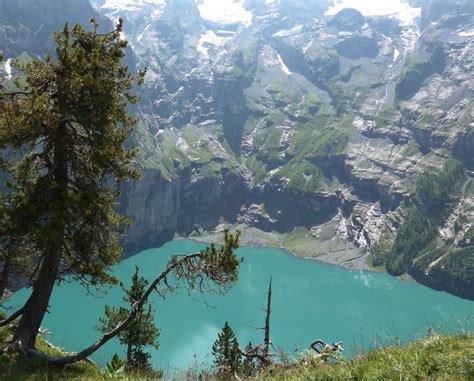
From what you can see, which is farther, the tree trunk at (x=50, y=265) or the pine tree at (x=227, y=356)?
the tree trunk at (x=50, y=265)

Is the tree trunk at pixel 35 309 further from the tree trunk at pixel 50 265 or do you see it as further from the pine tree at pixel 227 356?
the pine tree at pixel 227 356

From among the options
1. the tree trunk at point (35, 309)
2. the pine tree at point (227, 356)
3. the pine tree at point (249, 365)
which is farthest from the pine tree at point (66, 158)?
the pine tree at point (249, 365)

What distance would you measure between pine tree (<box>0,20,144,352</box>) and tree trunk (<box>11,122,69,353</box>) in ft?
0.13

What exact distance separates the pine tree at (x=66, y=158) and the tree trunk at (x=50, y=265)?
38mm

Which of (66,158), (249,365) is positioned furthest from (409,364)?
(66,158)

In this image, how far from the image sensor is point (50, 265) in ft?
58.3

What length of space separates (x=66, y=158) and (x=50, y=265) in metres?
4.65

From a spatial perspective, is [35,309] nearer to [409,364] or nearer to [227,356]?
[409,364]

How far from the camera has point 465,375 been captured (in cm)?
652

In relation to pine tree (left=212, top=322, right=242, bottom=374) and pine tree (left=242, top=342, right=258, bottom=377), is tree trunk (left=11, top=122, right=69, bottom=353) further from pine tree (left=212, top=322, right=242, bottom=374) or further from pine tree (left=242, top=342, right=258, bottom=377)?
pine tree (left=242, top=342, right=258, bottom=377)

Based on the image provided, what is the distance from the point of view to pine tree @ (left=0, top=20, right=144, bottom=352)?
16.8 m

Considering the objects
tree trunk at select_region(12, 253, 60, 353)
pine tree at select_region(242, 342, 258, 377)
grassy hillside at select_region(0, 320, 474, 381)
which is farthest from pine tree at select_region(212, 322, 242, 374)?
tree trunk at select_region(12, 253, 60, 353)

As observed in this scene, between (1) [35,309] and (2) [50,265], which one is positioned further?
(2) [50,265]

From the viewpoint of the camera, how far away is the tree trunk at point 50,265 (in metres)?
16.4
